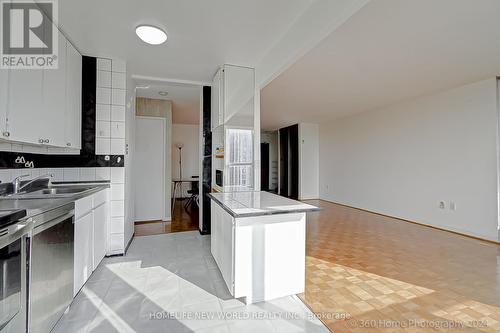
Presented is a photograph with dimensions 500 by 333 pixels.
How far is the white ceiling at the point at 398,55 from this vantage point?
189cm

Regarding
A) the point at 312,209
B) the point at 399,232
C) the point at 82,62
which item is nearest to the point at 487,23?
the point at 312,209

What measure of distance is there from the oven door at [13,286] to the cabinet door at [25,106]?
88 cm

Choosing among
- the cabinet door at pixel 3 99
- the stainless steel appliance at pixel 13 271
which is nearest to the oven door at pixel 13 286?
the stainless steel appliance at pixel 13 271

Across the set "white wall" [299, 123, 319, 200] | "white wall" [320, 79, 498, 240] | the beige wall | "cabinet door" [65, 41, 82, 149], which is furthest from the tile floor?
"white wall" [299, 123, 319, 200]

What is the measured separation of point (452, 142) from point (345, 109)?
7.22 feet

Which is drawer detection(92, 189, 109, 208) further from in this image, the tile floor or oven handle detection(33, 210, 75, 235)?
the tile floor

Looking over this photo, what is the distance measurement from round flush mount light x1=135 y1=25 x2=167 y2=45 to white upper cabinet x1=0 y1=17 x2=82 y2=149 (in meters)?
0.78

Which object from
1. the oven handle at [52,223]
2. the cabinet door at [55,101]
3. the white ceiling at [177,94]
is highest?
the white ceiling at [177,94]

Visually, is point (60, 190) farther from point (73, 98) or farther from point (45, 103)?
point (73, 98)

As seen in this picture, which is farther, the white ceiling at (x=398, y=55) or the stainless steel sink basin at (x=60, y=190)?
the stainless steel sink basin at (x=60, y=190)

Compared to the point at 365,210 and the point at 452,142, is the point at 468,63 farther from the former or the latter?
the point at 365,210

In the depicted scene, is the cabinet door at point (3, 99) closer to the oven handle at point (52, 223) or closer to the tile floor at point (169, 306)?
the oven handle at point (52, 223)

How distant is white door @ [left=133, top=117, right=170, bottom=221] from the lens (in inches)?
175

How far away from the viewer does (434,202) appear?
414cm
